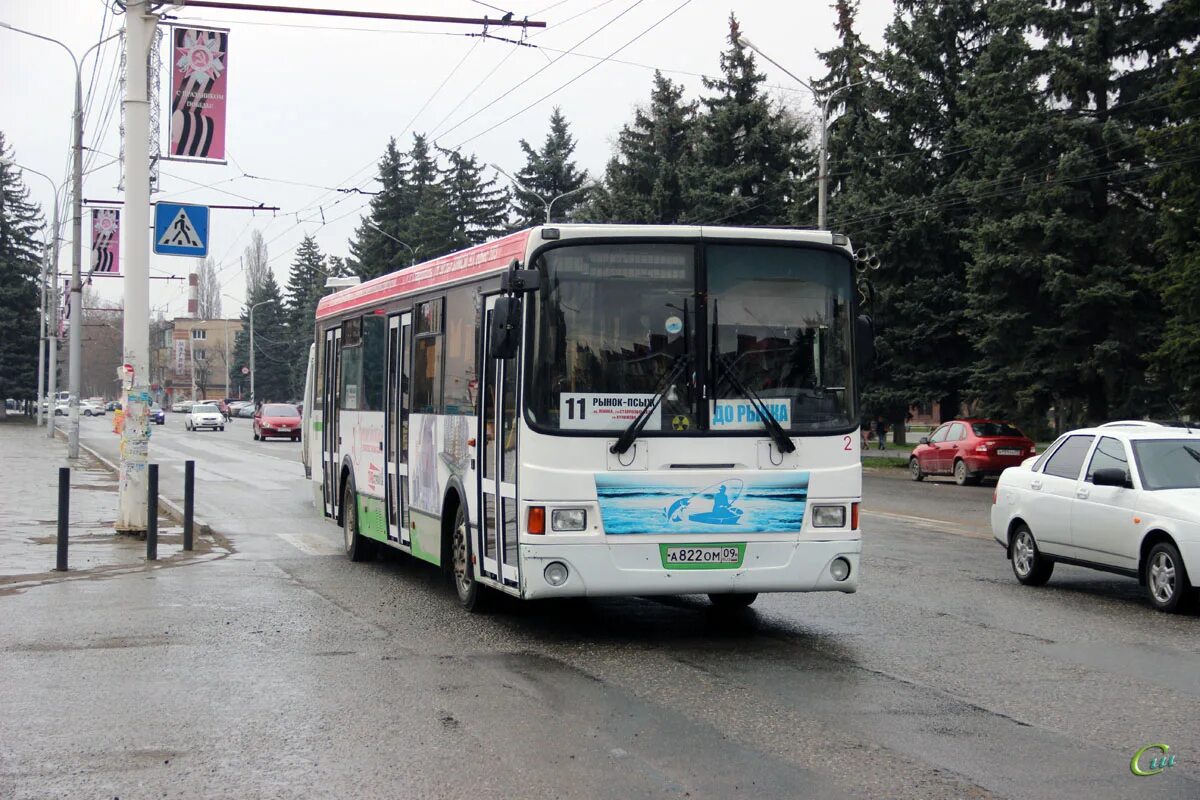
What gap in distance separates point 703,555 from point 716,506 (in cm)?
34

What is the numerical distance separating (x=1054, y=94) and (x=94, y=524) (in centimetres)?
2467

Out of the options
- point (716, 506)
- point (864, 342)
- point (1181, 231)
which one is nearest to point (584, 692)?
point (716, 506)

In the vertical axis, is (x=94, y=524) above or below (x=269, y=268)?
below

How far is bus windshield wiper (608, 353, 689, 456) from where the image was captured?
921cm

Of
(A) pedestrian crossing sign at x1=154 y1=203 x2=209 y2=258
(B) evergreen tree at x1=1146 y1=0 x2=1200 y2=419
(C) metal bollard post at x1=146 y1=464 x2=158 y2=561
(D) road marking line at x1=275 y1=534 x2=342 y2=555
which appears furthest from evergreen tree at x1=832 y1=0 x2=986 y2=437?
(C) metal bollard post at x1=146 y1=464 x2=158 y2=561

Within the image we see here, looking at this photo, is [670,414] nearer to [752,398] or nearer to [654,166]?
[752,398]

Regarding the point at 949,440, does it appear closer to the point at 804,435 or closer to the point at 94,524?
the point at 94,524

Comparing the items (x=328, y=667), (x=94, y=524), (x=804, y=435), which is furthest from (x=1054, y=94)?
(x=328, y=667)

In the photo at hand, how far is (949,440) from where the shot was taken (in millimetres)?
33438

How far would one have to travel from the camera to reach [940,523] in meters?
20.5

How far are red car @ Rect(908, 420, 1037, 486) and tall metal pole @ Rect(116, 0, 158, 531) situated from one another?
826 inches

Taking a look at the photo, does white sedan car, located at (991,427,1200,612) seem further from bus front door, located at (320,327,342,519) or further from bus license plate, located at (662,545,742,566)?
bus front door, located at (320,327,342,519)

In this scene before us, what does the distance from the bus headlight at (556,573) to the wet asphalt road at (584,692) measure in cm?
48

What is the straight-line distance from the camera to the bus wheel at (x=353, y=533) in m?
14.7
